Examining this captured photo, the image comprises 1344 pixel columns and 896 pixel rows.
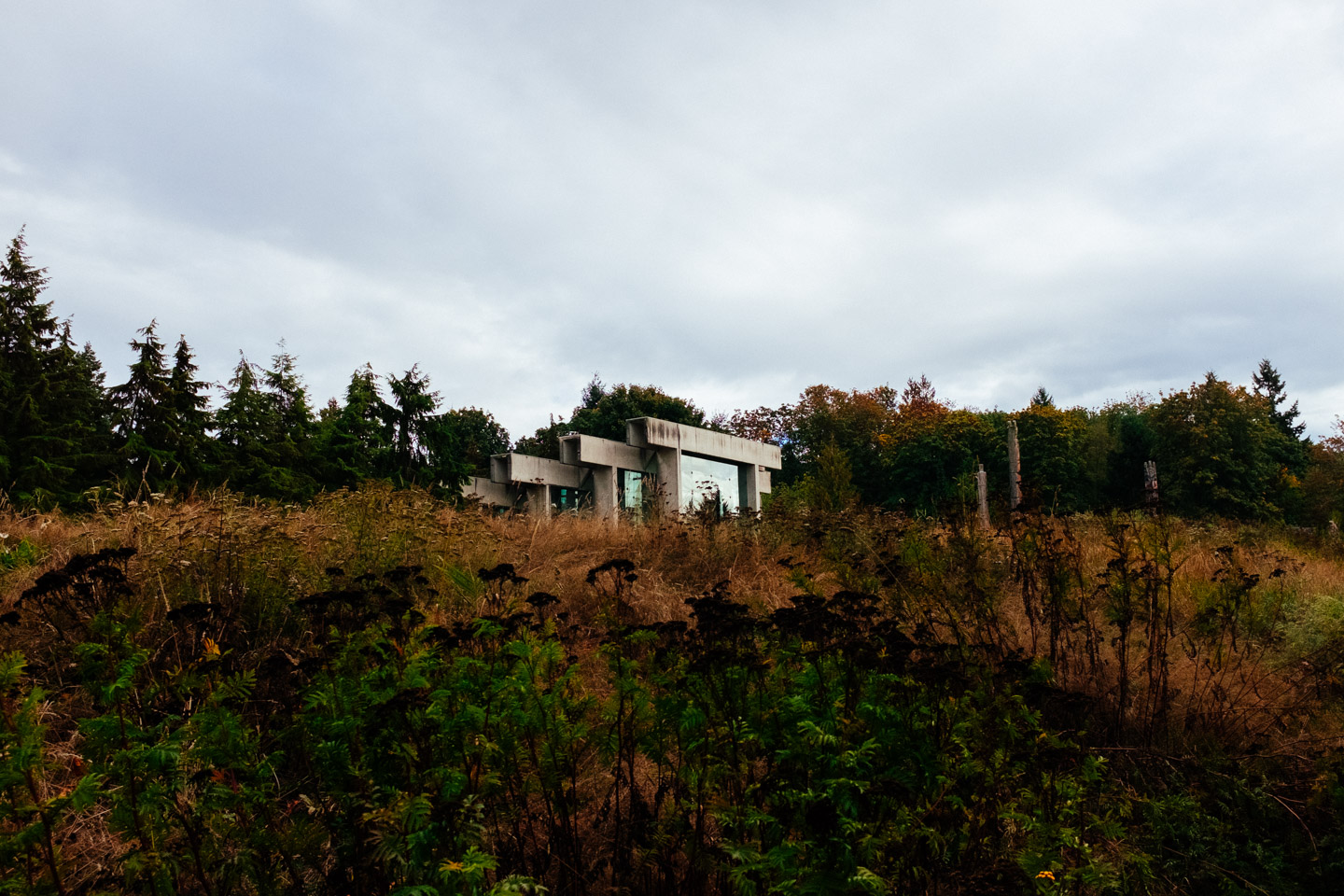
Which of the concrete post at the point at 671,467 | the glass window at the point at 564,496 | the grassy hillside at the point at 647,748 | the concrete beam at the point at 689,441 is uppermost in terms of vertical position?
the concrete beam at the point at 689,441

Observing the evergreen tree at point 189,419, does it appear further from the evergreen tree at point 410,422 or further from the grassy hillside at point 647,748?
the grassy hillside at point 647,748

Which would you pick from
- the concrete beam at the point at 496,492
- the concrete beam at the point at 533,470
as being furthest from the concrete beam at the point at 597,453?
the concrete beam at the point at 496,492

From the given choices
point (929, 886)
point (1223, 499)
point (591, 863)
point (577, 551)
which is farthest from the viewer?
point (1223, 499)

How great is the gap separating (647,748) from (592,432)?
39171mm

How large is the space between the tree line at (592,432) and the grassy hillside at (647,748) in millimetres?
1446

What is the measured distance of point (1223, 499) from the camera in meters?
32.0

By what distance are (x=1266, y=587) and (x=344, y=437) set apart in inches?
803

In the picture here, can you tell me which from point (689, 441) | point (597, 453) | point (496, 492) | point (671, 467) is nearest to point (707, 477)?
point (689, 441)

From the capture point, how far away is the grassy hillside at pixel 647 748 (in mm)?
2176

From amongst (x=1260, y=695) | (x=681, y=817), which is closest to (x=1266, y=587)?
(x=1260, y=695)

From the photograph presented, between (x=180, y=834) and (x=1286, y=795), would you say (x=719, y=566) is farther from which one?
(x=180, y=834)

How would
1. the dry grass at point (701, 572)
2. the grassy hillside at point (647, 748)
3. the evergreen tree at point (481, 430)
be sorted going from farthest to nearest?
the evergreen tree at point (481, 430)
the dry grass at point (701, 572)
the grassy hillside at point (647, 748)

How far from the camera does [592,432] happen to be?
136ft

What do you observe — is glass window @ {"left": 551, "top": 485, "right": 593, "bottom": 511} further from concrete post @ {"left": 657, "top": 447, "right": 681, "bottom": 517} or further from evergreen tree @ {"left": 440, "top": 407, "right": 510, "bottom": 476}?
evergreen tree @ {"left": 440, "top": 407, "right": 510, "bottom": 476}
